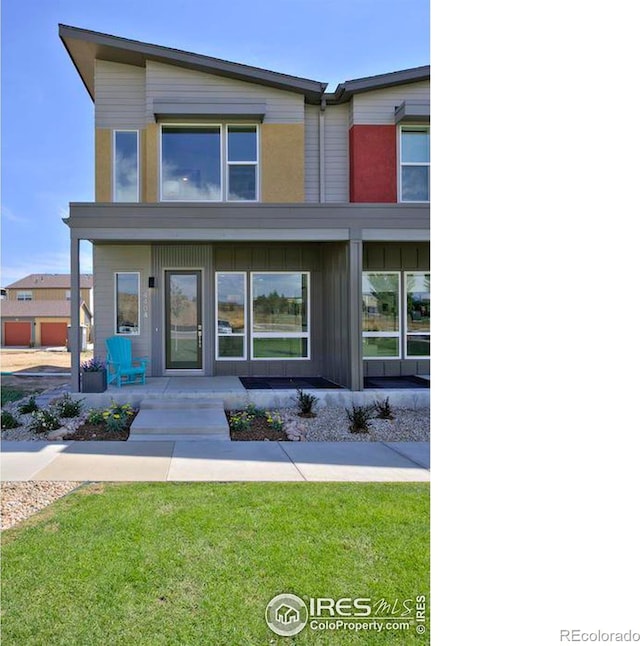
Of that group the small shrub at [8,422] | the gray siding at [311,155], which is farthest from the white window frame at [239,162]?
the small shrub at [8,422]

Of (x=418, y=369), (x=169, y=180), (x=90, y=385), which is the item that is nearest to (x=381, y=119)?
(x=169, y=180)

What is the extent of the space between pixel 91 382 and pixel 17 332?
32.8 m

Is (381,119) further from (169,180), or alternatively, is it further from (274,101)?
(169,180)

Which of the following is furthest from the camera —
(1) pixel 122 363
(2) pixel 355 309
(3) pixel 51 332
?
(3) pixel 51 332

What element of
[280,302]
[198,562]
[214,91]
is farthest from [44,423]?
[214,91]

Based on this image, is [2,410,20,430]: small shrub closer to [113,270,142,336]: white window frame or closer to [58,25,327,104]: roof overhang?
[113,270,142,336]: white window frame

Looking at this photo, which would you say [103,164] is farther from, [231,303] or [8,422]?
[8,422]

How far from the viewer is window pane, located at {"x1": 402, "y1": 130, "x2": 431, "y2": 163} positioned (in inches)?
422

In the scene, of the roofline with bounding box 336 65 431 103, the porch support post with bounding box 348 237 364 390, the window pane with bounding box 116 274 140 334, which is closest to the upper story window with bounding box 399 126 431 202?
the roofline with bounding box 336 65 431 103

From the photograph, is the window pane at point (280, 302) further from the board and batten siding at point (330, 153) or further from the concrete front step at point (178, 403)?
the concrete front step at point (178, 403)

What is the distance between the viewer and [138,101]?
33.9 feet

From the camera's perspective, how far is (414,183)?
10719mm

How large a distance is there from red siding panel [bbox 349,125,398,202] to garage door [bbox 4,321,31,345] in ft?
109
